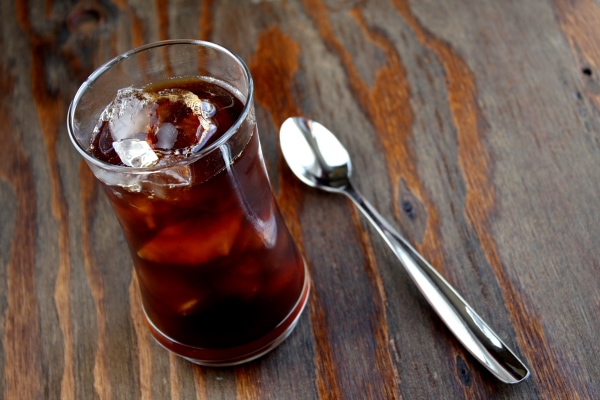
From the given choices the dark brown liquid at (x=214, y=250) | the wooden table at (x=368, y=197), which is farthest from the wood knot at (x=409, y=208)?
the dark brown liquid at (x=214, y=250)

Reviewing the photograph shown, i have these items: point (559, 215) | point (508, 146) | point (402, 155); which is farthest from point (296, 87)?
point (559, 215)

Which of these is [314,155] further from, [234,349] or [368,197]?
[234,349]

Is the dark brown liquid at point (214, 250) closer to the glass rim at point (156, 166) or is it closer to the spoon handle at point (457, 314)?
the glass rim at point (156, 166)

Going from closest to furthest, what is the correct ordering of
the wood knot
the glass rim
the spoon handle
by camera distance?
the glass rim
the spoon handle
the wood knot

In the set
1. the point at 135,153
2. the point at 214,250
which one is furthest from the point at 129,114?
the point at 214,250

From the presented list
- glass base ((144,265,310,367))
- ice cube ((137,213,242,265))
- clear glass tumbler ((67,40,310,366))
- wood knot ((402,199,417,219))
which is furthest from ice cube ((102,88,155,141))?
wood knot ((402,199,417,219))

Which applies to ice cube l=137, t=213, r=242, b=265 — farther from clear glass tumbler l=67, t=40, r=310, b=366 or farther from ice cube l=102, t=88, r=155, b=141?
ice cube l=102, t=88, r=155, b=141

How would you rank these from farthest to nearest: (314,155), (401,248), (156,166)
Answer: (314,155) < (401,248) < (156,166)
